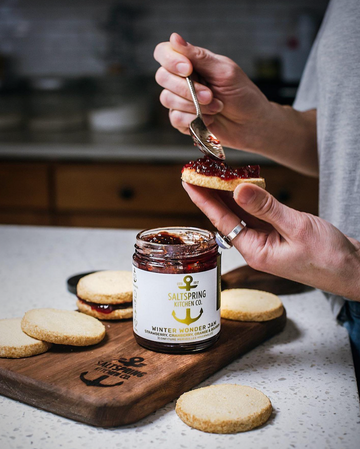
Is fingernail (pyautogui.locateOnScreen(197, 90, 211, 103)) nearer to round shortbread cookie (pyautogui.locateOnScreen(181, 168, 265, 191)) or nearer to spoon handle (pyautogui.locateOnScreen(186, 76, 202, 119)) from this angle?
spoon handle (pyautogui.locateOnScreen(186, 76, 202, 119))

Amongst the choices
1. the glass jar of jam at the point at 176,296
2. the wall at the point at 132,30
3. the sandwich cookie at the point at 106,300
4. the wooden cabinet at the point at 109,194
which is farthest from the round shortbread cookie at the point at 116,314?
the wall at the point at 132,30

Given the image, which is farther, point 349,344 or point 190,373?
point 349,344

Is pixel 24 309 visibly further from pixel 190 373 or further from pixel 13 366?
pixel 190 373

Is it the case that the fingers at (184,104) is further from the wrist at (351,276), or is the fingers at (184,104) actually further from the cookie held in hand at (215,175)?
the wrist at (351,276)

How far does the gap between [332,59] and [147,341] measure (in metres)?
0.72

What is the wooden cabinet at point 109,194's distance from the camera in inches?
99.7

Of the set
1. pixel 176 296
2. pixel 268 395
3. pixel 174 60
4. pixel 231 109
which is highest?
pixel 174 60

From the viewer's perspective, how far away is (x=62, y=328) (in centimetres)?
80

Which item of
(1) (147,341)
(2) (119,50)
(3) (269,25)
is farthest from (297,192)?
(1) (147,341)

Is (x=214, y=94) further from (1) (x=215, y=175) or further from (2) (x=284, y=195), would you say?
(2) (x=284, y=195)

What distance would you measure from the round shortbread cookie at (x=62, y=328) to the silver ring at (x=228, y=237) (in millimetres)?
230

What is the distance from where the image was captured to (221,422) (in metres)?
0.62

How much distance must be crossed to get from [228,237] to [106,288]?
0.26 m

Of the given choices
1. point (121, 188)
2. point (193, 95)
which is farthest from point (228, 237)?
point (121, 188)
